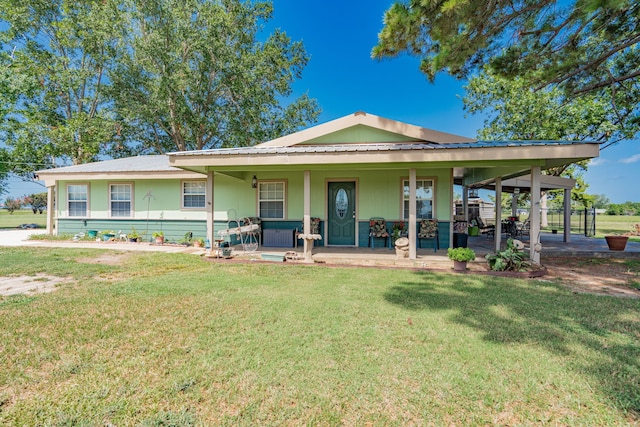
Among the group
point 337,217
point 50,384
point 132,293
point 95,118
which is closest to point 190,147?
point 95,118

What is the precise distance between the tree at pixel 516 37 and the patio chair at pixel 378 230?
4245mm

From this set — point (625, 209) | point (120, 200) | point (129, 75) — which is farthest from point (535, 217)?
point (625, 209)

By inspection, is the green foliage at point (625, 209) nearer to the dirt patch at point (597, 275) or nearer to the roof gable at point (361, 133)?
the dirt patch at point (597, 275)

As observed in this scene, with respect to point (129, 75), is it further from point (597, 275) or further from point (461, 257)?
point (597, 275)

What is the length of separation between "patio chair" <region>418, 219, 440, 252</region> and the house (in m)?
0.30

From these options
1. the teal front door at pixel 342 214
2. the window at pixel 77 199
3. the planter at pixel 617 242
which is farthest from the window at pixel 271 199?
the planter at pixel 617 242

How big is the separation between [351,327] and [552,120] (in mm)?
16944

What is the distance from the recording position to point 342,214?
935 centimetres

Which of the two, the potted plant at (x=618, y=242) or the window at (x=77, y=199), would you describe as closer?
the potted plant at (x=618, y=242)

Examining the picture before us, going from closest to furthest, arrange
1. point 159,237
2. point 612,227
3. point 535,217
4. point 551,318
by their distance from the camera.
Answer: point 551,318 < point 535,217 < point 159,237 < point 612,227

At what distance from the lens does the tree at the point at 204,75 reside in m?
16.2

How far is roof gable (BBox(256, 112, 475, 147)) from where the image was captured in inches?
316

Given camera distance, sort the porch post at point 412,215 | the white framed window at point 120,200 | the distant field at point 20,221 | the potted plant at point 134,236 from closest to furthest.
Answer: the porch post at point 412,215 → the potted plant at point 134,236 → the white framed window at point 120,200 → the distant field at point 20,221

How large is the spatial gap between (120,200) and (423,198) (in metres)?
11.3
